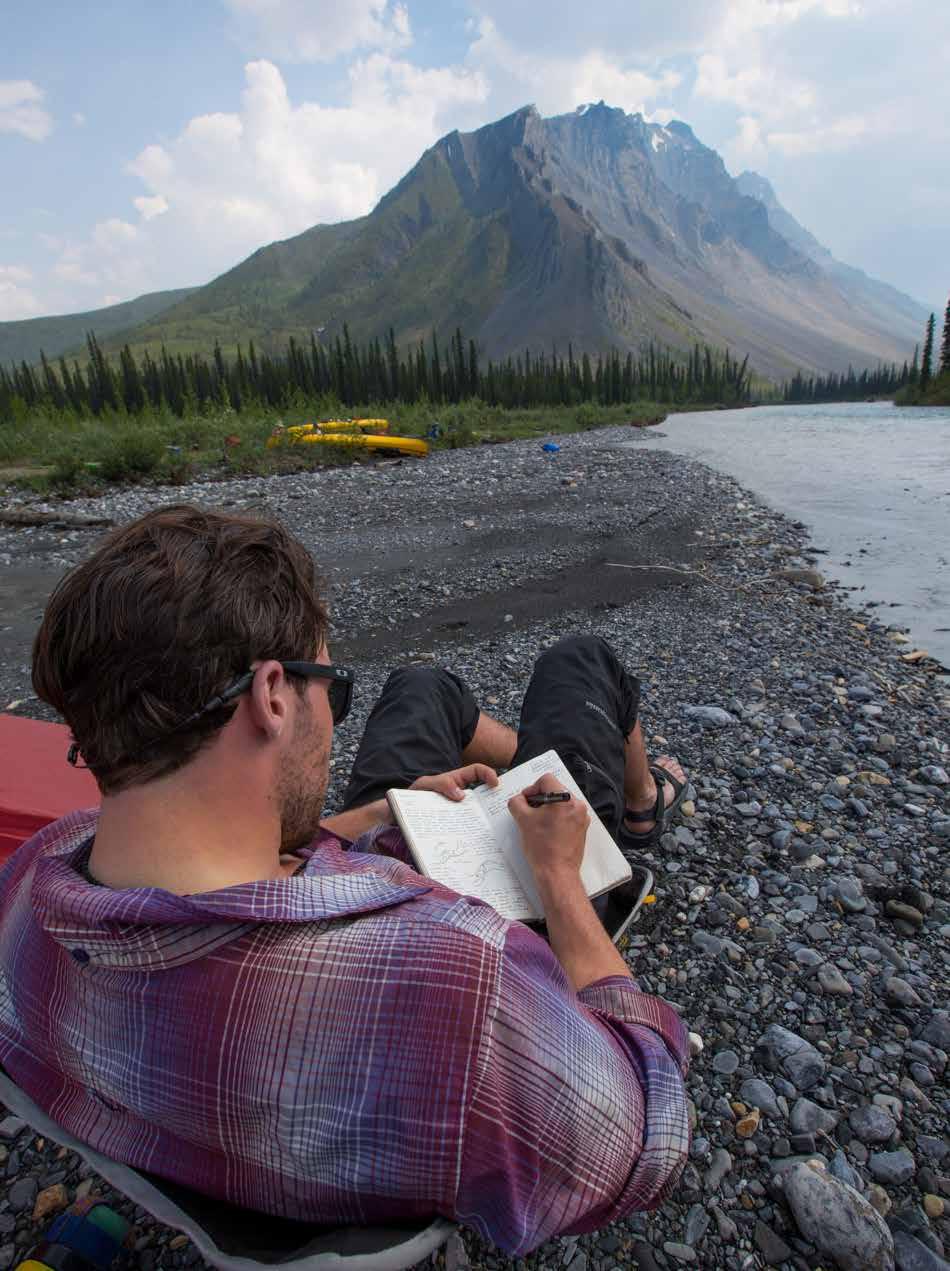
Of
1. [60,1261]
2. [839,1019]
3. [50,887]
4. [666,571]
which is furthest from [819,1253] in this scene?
[666,571]

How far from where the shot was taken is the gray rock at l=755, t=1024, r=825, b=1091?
81.0 inches

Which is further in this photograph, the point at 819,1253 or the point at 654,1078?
the point at 819,1253

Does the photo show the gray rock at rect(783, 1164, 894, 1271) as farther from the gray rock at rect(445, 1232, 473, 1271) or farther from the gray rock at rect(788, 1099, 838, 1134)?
the gray rock at rect(445, 1232, 473, 1271)

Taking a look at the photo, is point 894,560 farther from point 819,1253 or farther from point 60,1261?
point 60,1261

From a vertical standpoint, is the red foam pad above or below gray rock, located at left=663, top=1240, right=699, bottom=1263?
above

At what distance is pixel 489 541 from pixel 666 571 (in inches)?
102

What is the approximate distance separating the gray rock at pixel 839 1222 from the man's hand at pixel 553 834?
3.03 ft

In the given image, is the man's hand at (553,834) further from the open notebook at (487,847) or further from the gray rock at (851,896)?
the gray rock at (851,896)

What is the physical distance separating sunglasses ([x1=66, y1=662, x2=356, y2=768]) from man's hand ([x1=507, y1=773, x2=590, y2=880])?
57 cm

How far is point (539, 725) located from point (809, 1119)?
1375 millimetres

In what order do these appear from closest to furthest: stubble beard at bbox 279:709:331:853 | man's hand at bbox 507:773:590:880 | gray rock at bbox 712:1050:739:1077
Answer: stubble beard at bbox 279:709:331:853 < man's hand at bbox 507:773:590:880 < gray rock at bbox 712:1050:739:1077

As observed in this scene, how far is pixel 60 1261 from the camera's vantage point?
4.94 ft

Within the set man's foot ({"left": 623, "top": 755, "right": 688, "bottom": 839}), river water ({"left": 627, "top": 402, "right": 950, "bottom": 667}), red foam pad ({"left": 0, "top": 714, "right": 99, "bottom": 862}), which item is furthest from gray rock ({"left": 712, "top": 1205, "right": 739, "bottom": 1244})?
river water ({"left": 627, "top": 402, "right": 950, "bottom": 667})

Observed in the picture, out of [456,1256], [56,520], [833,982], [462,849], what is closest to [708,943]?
[833,982]
